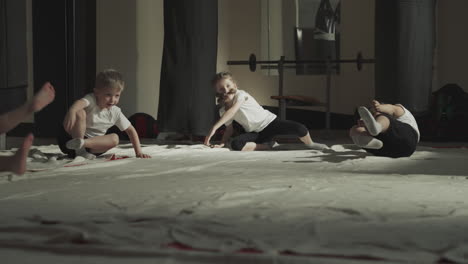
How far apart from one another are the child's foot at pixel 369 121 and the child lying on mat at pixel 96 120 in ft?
3.86

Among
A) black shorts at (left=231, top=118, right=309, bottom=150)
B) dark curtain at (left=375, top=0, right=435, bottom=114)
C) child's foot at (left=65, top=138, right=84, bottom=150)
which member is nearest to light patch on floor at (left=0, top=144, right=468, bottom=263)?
child's foot at (left=65, top=138, right=84, bottom=150)

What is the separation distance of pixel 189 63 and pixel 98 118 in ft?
5.10

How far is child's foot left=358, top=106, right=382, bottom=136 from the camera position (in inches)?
133

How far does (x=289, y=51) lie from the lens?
6.78m

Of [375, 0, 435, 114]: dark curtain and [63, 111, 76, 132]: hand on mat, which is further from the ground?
[375, 0, 435, 114]: dark curtain

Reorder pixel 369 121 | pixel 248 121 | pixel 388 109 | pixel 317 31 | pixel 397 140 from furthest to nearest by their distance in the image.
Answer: pixel 317 31 < pixel 248 121 < pixel 388 109 < pixel 397 140 < pixel 369 121

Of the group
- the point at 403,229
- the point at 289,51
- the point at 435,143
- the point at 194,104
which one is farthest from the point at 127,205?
the point at 289,51

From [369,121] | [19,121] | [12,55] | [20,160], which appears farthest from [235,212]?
[12,55]

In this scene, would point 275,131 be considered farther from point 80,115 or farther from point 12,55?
point 12,55

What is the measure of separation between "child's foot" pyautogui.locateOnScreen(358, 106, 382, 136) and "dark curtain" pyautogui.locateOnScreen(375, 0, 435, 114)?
5.90ft

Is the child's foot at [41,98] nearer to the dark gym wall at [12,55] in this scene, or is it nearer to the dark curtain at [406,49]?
the dark gym wall at [12,55]

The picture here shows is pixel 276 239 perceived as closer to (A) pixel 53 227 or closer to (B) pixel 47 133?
(A) pixel 53 227

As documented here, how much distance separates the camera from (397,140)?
11.9ft

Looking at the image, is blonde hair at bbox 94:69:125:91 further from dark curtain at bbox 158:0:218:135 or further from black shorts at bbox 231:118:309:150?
dark curtain at bbox 158:0:218:135
